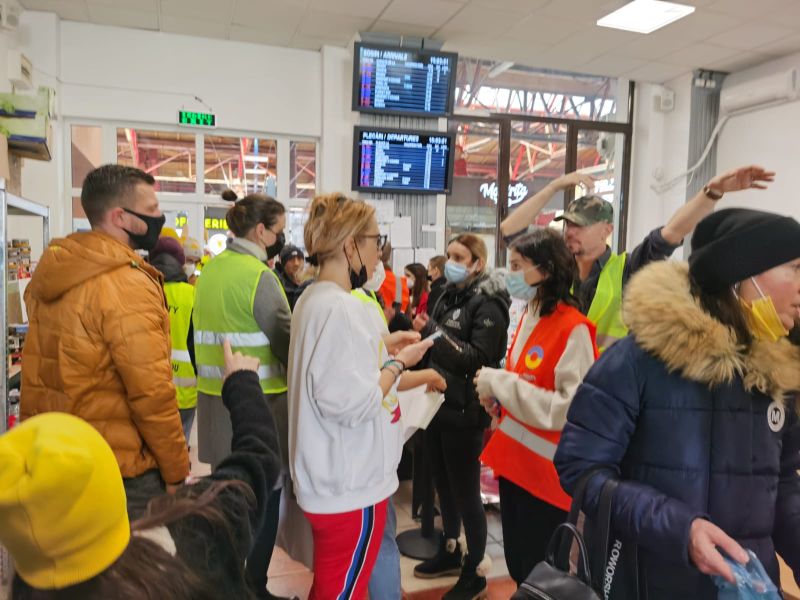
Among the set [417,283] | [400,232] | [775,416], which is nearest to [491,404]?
[775,416]

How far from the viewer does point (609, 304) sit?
229cm

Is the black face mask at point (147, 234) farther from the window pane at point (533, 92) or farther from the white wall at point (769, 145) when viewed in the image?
the white wall at point (769, 145)

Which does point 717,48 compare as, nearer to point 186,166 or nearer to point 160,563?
point 186,166

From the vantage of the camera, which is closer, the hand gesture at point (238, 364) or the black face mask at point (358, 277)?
the hand gesture at point (238, 364)

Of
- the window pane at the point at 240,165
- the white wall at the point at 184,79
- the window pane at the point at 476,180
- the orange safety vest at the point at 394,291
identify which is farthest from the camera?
the window pane at the point at 476,180

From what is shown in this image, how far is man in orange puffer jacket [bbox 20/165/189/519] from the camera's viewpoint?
5.43 ft

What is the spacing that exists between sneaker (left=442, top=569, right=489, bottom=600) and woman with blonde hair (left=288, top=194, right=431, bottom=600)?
0.90m

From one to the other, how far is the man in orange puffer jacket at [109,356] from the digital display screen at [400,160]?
3646 mm

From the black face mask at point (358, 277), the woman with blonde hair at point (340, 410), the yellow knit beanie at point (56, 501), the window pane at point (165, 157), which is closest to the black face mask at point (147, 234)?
the woman with blonde hair at point (340, 410)

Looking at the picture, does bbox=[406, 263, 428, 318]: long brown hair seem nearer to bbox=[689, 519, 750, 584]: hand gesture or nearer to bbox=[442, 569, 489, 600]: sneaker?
bbox=[442, 569, 489, 600]: sneaker

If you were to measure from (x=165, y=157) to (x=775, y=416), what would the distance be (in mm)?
5571

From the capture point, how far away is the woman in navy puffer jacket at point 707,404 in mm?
1148

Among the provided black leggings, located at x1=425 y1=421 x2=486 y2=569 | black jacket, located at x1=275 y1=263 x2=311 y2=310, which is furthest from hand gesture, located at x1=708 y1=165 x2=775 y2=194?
black jacket, located at x1=275 y1=263 x2=311 y2=310

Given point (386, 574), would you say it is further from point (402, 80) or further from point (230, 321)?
point (402, 80)
